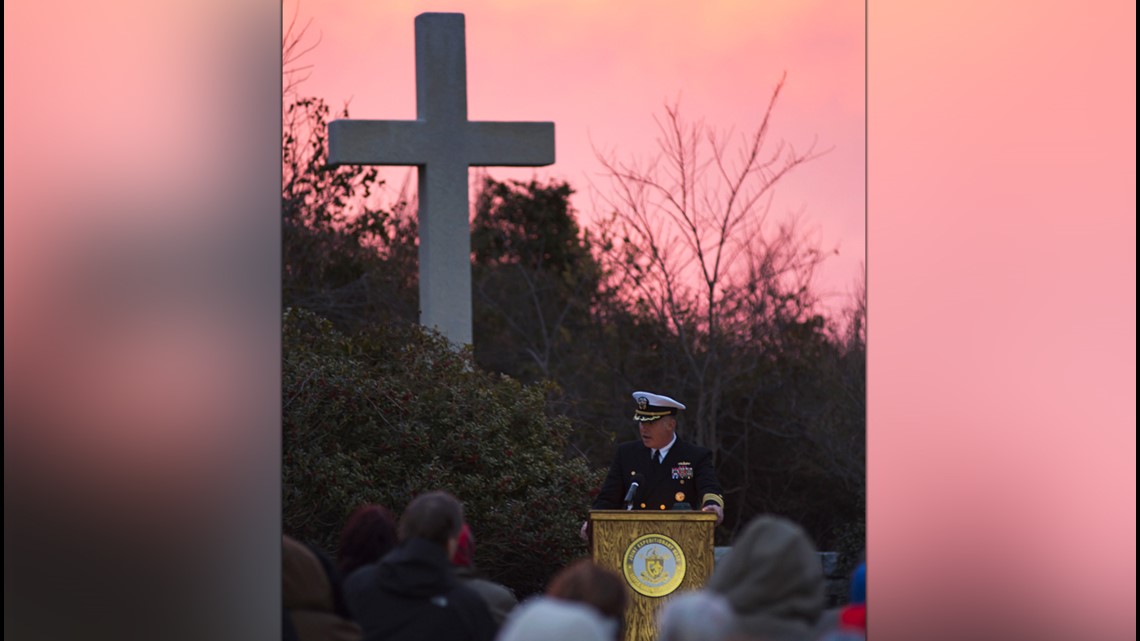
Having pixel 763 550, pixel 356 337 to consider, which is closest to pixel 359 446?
pixel 356 337

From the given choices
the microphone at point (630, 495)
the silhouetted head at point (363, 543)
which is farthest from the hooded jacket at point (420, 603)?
the microphone at point (630, 495)

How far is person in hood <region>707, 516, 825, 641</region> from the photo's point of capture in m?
3.56

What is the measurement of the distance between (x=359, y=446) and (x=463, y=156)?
2.05 meters

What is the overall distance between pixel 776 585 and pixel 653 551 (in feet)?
9.61

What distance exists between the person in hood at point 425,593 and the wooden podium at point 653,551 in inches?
87.5

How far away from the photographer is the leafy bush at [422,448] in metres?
7.93

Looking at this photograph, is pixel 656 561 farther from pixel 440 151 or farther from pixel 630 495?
pixel 440 151

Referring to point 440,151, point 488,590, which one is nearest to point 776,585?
point 488,590

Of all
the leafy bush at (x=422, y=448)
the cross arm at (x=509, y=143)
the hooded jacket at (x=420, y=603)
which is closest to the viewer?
the hooded jacket at (x=420, y=603)

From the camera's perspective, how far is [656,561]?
6480 mm

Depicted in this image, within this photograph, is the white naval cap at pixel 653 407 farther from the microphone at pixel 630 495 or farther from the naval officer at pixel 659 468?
the microphone at pixel 630 495

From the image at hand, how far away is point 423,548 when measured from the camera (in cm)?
424

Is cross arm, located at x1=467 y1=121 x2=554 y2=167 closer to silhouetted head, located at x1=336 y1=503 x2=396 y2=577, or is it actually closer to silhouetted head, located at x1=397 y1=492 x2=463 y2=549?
silhouetted head, located at x1=336 y1=503 x2=396 y2=577
